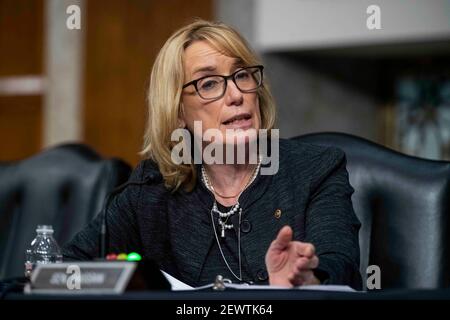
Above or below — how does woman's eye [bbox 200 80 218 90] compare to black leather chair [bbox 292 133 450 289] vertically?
above

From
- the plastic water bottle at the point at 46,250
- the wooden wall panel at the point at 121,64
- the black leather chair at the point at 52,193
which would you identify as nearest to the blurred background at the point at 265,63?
the wooden wall panel at the point at 121,64

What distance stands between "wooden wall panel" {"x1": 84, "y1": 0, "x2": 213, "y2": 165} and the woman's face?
2.25 m

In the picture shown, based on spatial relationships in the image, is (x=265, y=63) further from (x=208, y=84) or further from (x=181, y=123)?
(x=208, y=84)

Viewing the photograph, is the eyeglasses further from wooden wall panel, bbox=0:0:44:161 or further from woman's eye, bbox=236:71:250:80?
wooden wall panel, bbox=0:0:44:161

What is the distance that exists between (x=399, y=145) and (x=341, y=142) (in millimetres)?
2209

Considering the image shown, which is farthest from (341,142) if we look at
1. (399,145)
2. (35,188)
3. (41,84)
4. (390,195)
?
(41,84)

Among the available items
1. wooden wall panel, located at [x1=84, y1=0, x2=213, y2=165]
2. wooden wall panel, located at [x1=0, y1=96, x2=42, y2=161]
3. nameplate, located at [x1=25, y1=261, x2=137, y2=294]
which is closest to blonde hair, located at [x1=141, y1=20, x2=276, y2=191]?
nameplate, located at [x1=25, y1=261, x2=137, y2=294]

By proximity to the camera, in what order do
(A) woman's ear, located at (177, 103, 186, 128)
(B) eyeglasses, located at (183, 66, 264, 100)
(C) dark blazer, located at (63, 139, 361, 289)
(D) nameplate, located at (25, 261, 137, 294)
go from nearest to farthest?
(D) nameplate, located at (25, 261, 137, 294), (C) dark blazer, located at (63, 139, 361, 289), (B) eyeglasses, located at (183, 66, 264, 100), (A) woman's ear, located at (177, 103, 186, 128)

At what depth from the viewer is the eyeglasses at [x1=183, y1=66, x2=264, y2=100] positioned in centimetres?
235

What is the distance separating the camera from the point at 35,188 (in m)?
3.11

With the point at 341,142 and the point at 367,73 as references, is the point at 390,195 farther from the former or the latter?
the point at 367,73

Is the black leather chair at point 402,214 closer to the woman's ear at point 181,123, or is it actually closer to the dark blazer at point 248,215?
the dark blazer at point 248,215

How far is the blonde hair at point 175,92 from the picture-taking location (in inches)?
95.0
